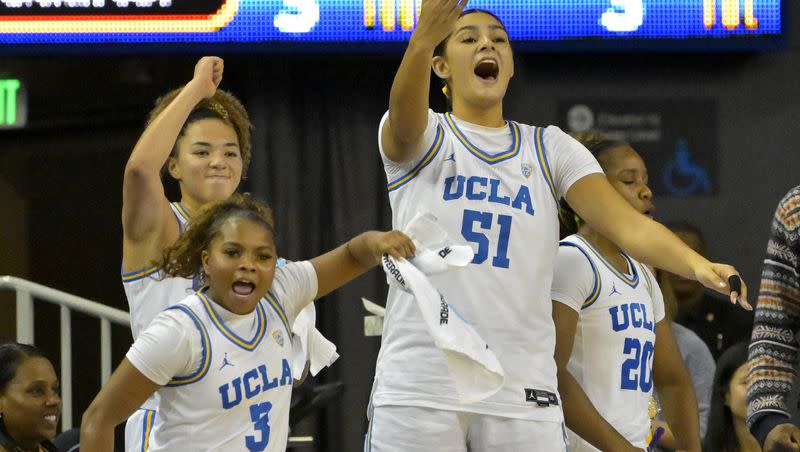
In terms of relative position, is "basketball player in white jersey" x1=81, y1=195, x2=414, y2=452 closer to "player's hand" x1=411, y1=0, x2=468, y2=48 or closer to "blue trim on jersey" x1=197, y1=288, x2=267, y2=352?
"blue trim on jersey" x1=197, y1=288, x2=267, y2=352

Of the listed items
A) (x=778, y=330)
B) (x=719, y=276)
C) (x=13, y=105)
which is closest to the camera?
(x=719, y=276)

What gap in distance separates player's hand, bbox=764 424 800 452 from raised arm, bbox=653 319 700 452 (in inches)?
43.8

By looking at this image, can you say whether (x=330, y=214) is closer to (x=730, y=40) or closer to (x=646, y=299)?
(x=730, y=40)

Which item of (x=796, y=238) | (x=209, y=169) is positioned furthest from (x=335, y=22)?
(x=796, y=238)

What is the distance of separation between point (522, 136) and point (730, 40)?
3.06 m

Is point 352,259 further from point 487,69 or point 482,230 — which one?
point 487,69

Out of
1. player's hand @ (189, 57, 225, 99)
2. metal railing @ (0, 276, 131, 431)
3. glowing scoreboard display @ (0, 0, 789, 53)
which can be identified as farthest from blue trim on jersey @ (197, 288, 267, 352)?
glowing scoreboard display @ (0, 0, 789, 53)

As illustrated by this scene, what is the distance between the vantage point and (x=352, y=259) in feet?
10.4

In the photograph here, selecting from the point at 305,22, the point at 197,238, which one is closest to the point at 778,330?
the point at 197,238

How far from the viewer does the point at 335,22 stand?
18.8 feet

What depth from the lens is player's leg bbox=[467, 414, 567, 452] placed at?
2908mm

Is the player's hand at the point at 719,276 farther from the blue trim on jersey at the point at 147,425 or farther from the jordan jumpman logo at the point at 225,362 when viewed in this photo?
the blue trim on jersey at the point at 147,425

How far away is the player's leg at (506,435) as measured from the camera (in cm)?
291

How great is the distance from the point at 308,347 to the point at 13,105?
3.39 metres
